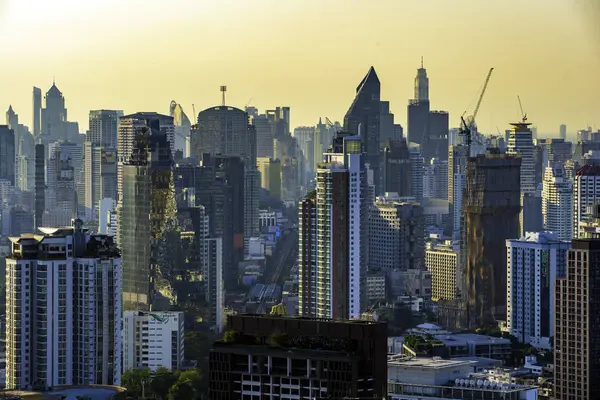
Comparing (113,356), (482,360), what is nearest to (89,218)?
(482,360)

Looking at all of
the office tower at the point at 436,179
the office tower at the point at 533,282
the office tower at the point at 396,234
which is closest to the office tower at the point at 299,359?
the office tower at the point at 533,282

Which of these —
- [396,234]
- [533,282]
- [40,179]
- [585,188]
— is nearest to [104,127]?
[40,179]

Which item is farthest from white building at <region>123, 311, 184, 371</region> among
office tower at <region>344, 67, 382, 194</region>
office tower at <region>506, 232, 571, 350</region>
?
office tower at <region>344, 67, 382, 194</region>

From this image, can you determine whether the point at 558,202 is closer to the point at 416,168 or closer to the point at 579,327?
the point at 416,168

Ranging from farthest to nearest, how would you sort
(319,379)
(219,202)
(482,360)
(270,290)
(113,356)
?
(219,202) → (270,290) → (482,360) → (113,356) → (319,379)

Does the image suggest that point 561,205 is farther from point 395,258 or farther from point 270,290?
point 270,290

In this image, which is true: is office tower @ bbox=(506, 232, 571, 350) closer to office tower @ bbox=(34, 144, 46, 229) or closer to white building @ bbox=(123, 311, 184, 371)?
white building @ bbox=(123, 311, 184, 371)
